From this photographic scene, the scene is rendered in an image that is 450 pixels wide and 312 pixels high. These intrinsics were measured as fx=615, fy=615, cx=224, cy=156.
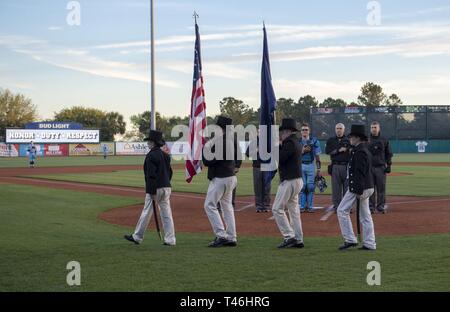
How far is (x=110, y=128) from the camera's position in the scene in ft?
382

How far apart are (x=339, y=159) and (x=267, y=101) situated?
3.41 metres

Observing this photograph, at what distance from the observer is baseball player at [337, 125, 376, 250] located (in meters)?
9.59

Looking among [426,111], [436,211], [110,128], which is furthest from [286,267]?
[110,128]

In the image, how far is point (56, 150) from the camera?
75500mm

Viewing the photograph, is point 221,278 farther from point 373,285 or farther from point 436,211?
point 436,211

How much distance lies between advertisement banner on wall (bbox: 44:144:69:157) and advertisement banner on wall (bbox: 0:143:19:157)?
3.44 m

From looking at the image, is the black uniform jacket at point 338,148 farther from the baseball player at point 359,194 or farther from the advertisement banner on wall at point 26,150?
the advertisement banner on wall at point 26,150

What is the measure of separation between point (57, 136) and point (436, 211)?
68973 mm

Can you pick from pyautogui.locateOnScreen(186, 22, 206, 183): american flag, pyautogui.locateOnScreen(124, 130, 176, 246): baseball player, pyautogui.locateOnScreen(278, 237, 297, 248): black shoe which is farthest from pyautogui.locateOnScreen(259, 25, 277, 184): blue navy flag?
pyautogui.locateOnScreen(278, 237, 297, 248): black shoe

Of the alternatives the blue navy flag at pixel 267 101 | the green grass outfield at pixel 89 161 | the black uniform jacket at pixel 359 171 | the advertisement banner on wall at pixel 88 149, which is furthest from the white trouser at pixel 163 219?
the advertisement banner on wall at pixel 88 149

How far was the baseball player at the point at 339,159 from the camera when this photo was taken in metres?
14.3

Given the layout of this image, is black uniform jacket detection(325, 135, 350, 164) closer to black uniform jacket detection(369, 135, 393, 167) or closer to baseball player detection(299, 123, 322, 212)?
baseball player detection(299, 123, 322, 212)

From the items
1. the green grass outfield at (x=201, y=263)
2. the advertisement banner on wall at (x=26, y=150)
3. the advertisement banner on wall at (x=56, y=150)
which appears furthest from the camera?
the advertisement banner on wall at (x=56, y=150)

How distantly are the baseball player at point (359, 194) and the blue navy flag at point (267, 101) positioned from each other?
211cm
